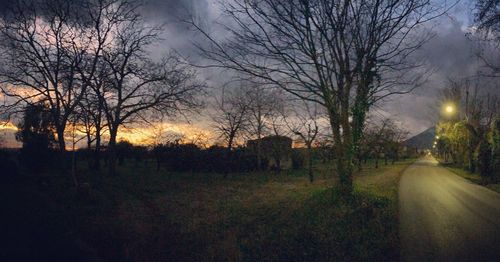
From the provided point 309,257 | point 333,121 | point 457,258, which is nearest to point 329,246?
point 309,257

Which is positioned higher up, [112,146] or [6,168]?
[112,146]

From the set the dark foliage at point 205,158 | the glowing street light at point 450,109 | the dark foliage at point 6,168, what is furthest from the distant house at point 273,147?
the dark foliage at point 6,168

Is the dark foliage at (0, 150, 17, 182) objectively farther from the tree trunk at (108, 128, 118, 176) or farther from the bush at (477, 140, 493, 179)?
the bush at (477, 140, 493, 179)

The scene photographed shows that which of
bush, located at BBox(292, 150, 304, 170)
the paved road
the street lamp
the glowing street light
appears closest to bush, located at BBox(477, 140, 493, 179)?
the paved road

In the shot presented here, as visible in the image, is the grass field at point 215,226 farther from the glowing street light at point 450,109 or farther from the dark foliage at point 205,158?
the glowing street light at point 450,109

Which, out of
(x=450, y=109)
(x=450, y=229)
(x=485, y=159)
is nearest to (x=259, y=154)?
(x=485, y=159)

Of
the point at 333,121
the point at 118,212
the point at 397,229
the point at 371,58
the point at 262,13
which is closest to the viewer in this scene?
the point at 397,229

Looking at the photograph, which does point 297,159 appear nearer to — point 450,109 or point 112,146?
point 450,109

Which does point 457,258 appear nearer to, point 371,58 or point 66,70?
point 371,58

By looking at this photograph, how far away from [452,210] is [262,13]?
10.9m

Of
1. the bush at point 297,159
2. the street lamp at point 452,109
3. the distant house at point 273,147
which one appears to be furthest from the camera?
the bush at point 297,159

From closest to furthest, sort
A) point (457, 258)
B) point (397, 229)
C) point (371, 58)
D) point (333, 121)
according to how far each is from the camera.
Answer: point (457, 258) → point (397, 229) → point (371, 58) → point (333, 121)

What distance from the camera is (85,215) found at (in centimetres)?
1088

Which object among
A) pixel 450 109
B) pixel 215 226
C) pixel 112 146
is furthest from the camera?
pixel 450 109
